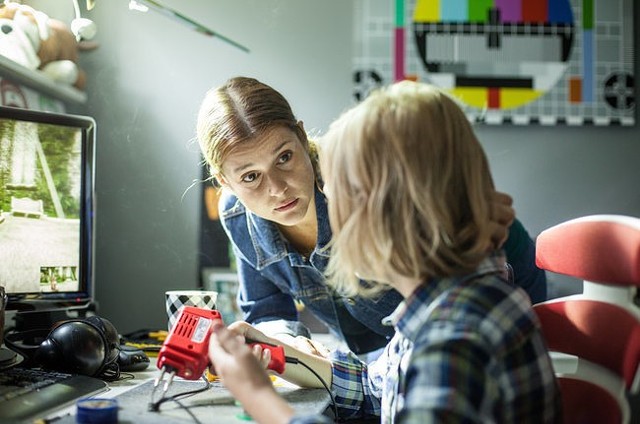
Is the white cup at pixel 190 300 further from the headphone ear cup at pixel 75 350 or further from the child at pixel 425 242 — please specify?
the child at pixel 425 242

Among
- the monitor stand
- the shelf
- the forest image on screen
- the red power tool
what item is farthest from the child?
the shelf

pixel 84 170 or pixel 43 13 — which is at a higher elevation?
Answer: pixel 43 13

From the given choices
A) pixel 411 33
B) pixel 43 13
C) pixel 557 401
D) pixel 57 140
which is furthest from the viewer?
pixel 411 33

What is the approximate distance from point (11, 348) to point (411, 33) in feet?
4.49

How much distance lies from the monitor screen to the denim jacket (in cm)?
30

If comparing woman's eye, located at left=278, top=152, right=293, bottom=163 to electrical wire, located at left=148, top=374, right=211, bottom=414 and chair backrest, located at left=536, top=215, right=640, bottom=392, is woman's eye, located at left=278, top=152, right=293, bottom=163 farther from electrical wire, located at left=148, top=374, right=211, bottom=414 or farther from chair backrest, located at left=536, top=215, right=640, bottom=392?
chair backrest, located at left=536, top=215, right=640, bottom=392

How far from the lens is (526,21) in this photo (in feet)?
6.88

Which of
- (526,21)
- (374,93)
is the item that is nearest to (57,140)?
(374,93)

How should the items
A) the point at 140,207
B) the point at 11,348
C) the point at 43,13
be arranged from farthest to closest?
the point at 140,207 → the point at 43,13 → the point at 11,348

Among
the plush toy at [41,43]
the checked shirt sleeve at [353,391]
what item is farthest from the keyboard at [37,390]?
the plush toy at [41,43]

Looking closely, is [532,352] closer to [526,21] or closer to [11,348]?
[11,348]

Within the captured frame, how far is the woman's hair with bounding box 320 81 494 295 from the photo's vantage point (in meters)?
0.82

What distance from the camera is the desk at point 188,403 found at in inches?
37.6

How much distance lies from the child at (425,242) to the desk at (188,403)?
0.14 metres
